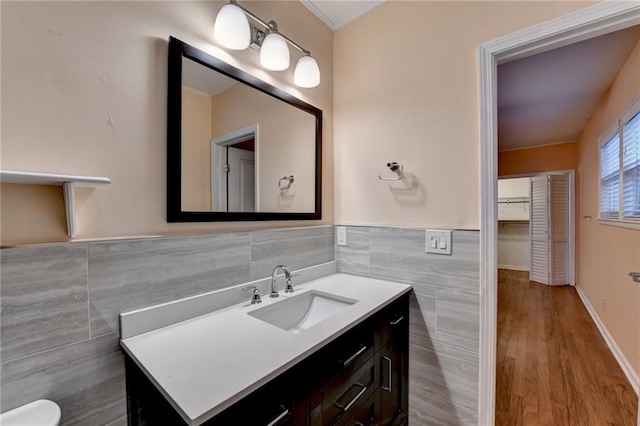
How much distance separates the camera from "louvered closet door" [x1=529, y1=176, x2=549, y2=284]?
15.1 ft

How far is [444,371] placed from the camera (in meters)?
1.42

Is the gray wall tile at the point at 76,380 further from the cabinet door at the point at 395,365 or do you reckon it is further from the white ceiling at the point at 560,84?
the white ceiling at the point at 560,84

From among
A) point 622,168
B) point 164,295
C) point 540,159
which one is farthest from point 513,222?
point 164,295

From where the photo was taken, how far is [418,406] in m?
1.51

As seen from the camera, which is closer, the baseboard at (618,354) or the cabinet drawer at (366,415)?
the cabinet drawer at (366,415)

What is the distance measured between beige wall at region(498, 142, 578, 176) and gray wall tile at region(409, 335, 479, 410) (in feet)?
14.9

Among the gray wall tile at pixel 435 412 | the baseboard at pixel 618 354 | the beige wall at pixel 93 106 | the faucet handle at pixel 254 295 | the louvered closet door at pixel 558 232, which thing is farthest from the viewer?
the louvered closet door at pixel 558 232

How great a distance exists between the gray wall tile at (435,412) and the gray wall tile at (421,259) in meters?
0.62

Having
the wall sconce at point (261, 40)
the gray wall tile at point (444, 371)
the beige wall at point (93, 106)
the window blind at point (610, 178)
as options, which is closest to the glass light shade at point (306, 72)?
the wall sconce at point (261, 40)

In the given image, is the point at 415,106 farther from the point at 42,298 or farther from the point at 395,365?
the point at 42,298

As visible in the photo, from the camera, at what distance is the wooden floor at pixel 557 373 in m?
1.69

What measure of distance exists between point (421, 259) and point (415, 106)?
858 millimetres

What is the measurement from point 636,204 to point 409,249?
1.92m

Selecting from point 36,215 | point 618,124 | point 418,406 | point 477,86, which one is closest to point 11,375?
point 36,215
